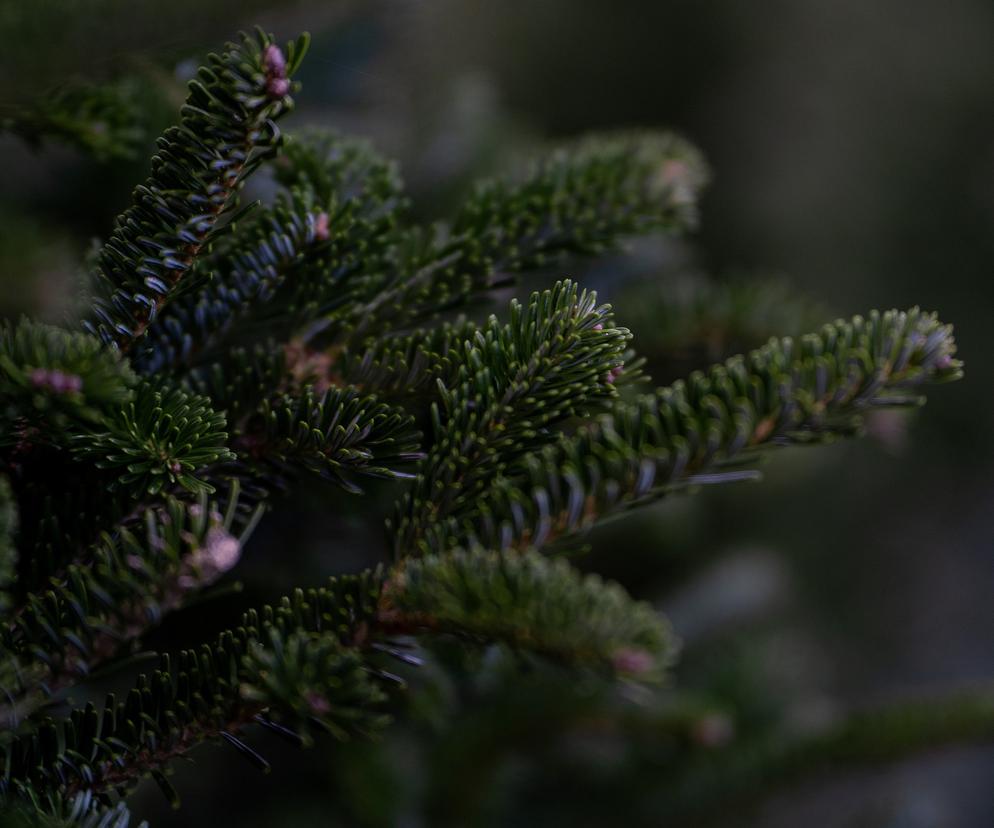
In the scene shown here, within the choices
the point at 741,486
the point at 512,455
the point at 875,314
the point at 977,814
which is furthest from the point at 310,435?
the point at 977,814

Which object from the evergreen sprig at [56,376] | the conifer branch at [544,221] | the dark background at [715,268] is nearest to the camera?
the evergreen sprig at [56,376]

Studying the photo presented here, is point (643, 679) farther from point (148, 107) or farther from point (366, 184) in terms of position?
point (148, 107)

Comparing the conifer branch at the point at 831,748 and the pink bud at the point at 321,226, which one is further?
the conifer branch at the point at 831,748

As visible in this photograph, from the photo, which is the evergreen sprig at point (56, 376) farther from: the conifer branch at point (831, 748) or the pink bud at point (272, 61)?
the conifer branch at point (831, 748)

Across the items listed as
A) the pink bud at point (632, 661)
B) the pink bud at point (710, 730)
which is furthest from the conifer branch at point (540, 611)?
the pink bud at point (710, 730)

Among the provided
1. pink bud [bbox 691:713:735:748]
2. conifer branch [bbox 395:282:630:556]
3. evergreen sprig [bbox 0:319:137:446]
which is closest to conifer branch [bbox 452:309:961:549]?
conifer branch [bbox 395:282:630:556]

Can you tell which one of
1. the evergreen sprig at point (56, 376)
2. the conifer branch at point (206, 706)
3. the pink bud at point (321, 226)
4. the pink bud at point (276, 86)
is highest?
the pink bud at point (321, 226)
